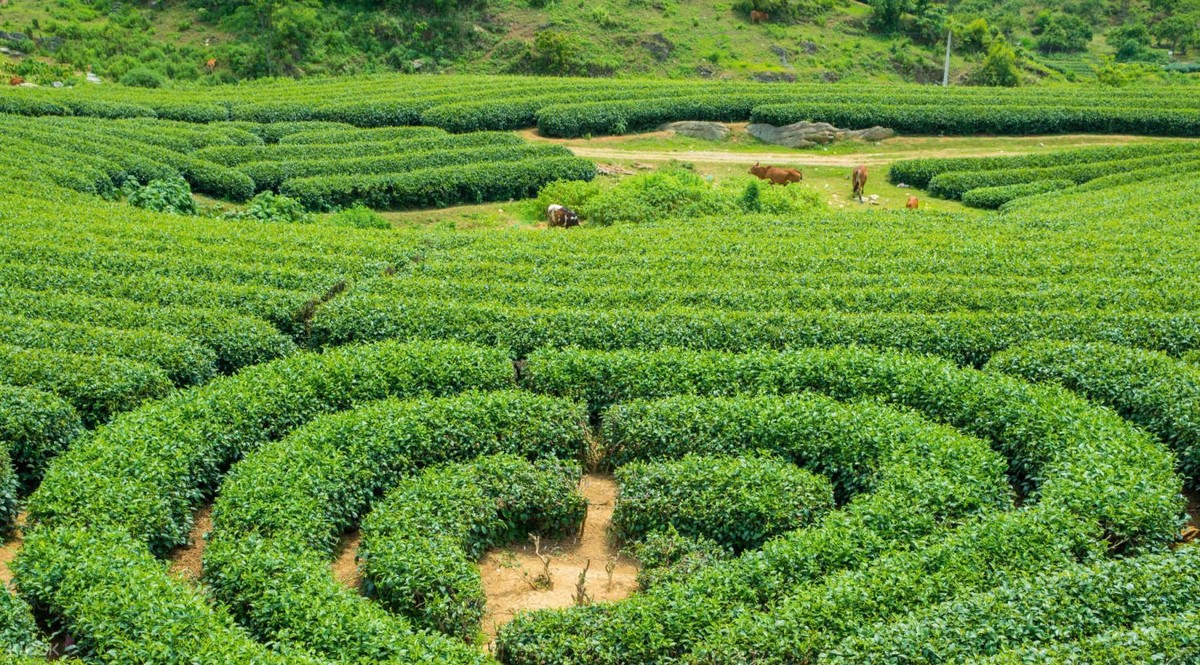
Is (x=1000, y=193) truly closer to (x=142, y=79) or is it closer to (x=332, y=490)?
(x=332, y=490)

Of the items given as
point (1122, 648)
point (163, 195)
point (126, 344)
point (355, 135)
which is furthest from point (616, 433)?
point (355, 135)

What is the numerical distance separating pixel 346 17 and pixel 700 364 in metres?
47.8

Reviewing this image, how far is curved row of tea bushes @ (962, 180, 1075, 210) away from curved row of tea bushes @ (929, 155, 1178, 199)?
57 cm

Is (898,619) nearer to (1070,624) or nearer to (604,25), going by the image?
(1070,624)

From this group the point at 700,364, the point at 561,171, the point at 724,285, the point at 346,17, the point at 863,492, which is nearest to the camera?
the point at 863,492

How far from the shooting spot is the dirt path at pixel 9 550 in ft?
48.9

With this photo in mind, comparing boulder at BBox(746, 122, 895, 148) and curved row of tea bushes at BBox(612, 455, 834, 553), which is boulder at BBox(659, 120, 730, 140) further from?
curved row of tea bushes at BBox(612, 455, 834, 553)

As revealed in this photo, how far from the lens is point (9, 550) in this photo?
50.9 feet

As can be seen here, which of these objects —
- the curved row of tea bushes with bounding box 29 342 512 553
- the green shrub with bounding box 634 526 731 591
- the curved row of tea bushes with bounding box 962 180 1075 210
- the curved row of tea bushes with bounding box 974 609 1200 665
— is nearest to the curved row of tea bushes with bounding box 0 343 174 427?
the curved row of tea bushes with bounding box 29 342 512 553

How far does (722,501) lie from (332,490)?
5.60 metres

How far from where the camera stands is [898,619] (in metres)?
13.0

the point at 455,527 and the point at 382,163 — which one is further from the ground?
the point at 382,163

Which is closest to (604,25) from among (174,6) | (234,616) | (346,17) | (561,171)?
(346,17)

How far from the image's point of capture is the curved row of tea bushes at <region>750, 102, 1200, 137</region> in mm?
46219
